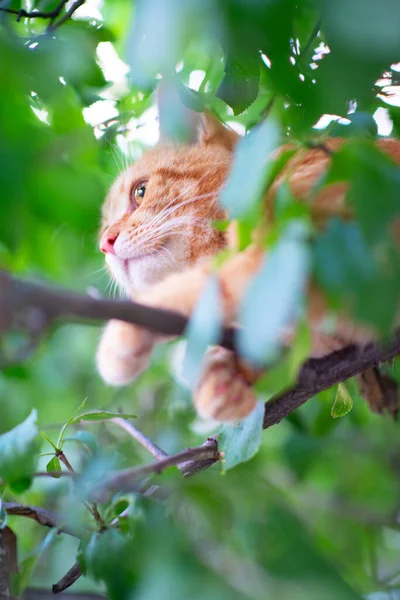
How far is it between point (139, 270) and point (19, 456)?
0.61m

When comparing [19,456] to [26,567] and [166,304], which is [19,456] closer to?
[26,567]

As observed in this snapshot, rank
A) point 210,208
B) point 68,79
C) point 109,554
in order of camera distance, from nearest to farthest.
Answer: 1. point 109,554
2. point 68,79
3. point 210,208

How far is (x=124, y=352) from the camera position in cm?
88

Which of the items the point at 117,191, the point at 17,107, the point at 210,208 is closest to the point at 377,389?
the point at 210,208

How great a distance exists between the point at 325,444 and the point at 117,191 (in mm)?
815

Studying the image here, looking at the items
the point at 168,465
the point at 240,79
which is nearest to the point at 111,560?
the point at 168,465

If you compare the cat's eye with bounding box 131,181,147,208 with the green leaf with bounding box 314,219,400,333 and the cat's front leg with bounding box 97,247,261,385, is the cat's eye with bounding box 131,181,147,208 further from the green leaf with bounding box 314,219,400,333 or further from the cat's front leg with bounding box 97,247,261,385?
the green leaf with bounding box 314,219,400,333

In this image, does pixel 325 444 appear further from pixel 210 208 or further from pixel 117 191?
pixel 117 191

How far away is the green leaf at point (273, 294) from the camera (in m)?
0.46

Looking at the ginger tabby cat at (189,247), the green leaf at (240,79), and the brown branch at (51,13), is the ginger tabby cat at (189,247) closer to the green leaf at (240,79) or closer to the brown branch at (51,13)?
the green leaf at (240,79)

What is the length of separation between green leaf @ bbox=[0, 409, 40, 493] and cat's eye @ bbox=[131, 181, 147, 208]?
2.39ft

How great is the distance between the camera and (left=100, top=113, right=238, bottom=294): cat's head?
1.33 metres

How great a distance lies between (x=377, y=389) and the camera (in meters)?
1.25

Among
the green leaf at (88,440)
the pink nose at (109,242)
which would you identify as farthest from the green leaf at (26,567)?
the pink nose at (109,242)
